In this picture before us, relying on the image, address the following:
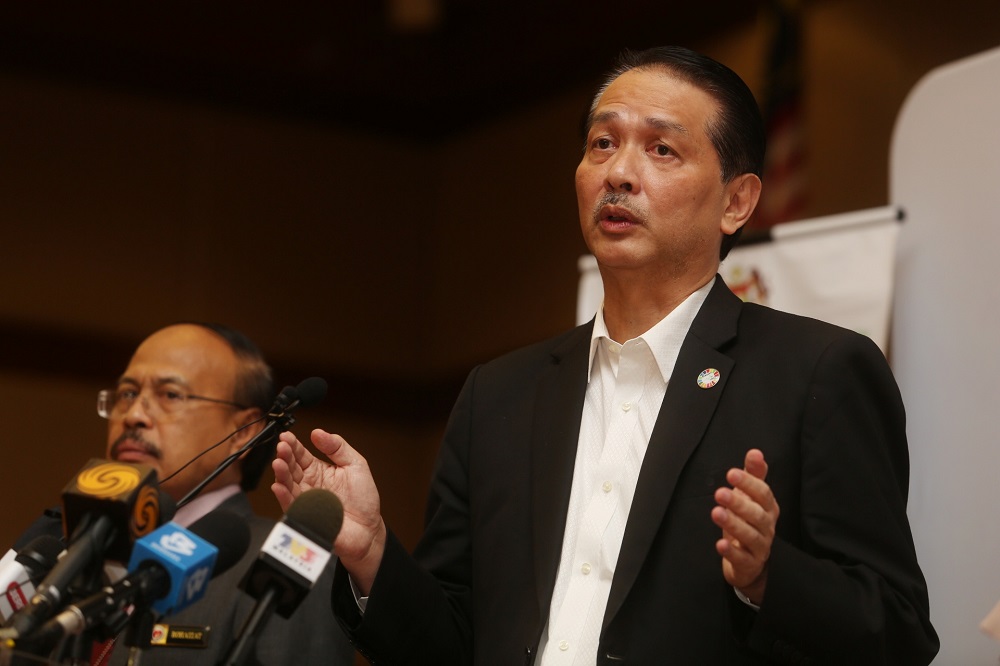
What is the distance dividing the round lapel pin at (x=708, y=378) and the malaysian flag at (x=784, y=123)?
2.91m

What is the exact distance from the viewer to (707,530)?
202 cm

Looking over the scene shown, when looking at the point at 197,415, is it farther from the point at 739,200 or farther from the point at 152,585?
the point at 152,585

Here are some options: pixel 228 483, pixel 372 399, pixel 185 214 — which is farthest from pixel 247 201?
pixel 228 483

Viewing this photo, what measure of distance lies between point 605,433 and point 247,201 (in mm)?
5072

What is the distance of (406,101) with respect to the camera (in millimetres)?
7285

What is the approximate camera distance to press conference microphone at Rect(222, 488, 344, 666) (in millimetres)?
1572

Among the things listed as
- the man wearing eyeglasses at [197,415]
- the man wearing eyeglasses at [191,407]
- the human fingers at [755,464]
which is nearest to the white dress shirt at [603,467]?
the human fingers at [755,464]

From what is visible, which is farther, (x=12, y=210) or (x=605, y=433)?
(x=12, y=210)

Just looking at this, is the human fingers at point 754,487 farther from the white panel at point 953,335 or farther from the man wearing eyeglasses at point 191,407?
the man wearing eyeglasses at point 191,407

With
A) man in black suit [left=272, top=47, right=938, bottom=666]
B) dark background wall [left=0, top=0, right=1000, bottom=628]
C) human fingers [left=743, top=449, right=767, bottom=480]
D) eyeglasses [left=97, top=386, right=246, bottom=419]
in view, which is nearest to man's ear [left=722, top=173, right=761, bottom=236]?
man in black suit [left=272, top=47, right=938, bottom=666]

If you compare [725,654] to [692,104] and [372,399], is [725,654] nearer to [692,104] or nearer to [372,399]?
[692,104]

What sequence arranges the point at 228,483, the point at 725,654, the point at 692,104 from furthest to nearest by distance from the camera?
the point at 228,483, the point at 692,104, the point at 725,654

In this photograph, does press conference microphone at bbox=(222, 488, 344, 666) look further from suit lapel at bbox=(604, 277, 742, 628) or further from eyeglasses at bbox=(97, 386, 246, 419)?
eyeglasses at bbox=(97, 386, 246, 419)

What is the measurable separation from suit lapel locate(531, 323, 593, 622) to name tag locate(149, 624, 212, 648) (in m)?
1.11
